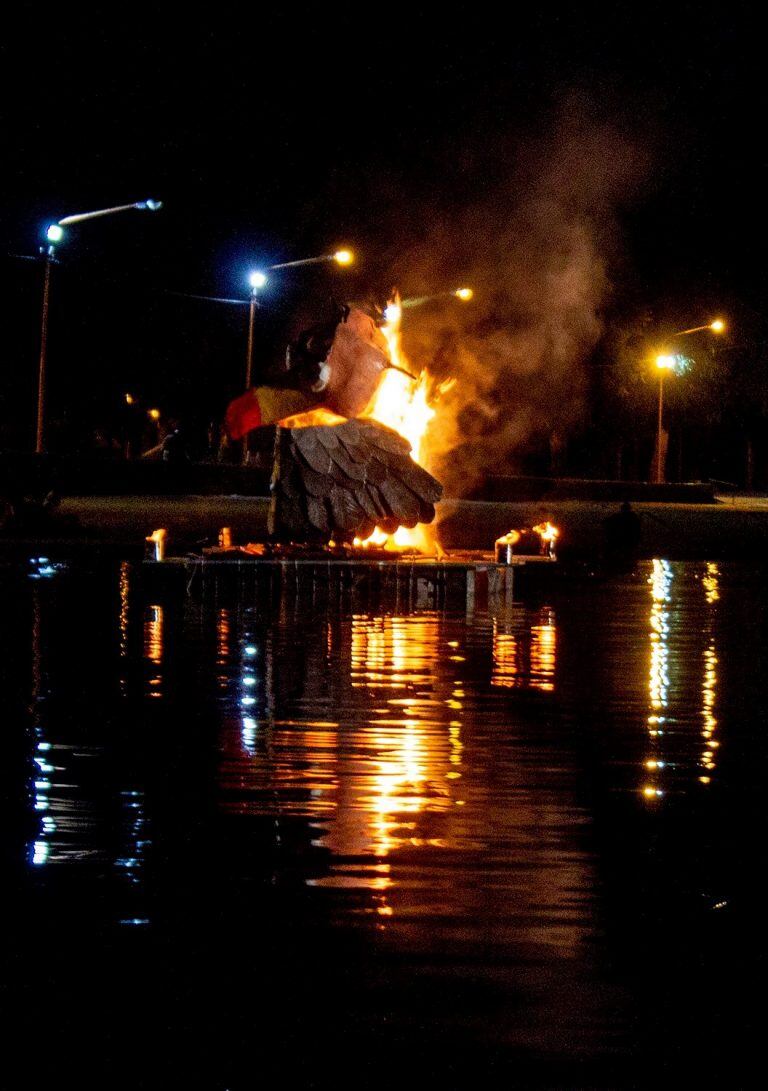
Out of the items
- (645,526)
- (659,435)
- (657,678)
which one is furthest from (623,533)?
(659,435)

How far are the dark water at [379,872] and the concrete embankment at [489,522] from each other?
1796 cm

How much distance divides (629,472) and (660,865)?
73957 mm

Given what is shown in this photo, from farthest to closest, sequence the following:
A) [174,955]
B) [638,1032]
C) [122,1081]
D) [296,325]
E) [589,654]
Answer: [296,325] < [589,654] < [174,955] < [638,1032] < [122,1081]

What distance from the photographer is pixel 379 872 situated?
19.9ft

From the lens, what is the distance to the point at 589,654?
1325cm

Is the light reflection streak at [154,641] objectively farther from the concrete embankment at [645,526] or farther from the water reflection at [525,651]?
the concrete embankment at [645,526]

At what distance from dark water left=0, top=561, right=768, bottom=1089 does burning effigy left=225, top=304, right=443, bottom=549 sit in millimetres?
5809

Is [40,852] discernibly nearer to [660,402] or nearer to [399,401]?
[399,401]

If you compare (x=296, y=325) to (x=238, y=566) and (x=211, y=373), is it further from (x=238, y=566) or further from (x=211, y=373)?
(x=211, y=373)

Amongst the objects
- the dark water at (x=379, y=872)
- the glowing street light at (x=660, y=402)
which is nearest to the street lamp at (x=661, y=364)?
the glowing street light at (x=660, y=402)

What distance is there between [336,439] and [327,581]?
173 cm

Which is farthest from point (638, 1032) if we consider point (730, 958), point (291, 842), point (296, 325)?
point (296, 325)

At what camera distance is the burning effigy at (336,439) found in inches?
695

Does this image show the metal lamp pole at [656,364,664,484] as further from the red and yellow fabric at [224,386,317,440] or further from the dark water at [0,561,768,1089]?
the dark water at [0,561,768,1089]
